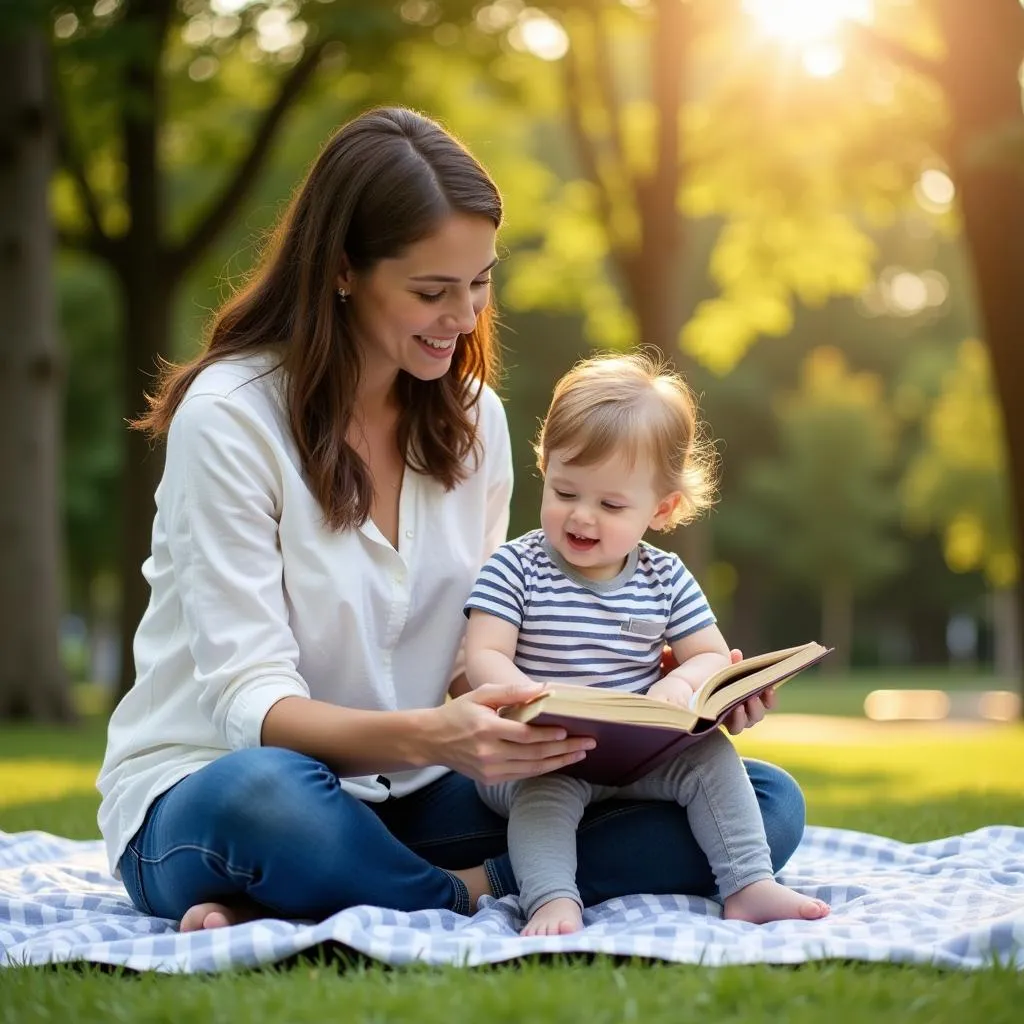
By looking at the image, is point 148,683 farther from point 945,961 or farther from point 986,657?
point 986,657

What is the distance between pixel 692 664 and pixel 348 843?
87cm

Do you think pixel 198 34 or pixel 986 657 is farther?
pixel 986 657

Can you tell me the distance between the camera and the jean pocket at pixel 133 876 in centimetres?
321

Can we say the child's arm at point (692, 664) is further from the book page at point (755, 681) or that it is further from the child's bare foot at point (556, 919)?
the child's bare foot at point (556, 919)

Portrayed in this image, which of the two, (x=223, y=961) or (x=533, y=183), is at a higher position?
(x=533, y=183)

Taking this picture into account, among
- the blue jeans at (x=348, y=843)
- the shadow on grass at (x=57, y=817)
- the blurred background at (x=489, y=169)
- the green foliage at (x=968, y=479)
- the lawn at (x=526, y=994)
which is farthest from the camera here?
the green foliage at (x=968, y=479)

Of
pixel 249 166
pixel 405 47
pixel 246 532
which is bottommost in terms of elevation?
pixel 246 532

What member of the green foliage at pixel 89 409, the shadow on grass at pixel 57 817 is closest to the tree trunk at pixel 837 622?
the green foliage at pixel 89 409

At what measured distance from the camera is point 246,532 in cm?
315

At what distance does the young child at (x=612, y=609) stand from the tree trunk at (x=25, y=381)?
8.13 meters

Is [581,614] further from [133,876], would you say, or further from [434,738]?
[133,876]

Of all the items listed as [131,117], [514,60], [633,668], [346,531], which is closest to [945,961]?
[633,668]

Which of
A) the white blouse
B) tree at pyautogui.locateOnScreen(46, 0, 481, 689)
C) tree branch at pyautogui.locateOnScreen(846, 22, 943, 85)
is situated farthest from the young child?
tree branch at pyautogui.locateOnScreen(846, 22, 943, 85)

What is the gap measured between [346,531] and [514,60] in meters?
10.7
